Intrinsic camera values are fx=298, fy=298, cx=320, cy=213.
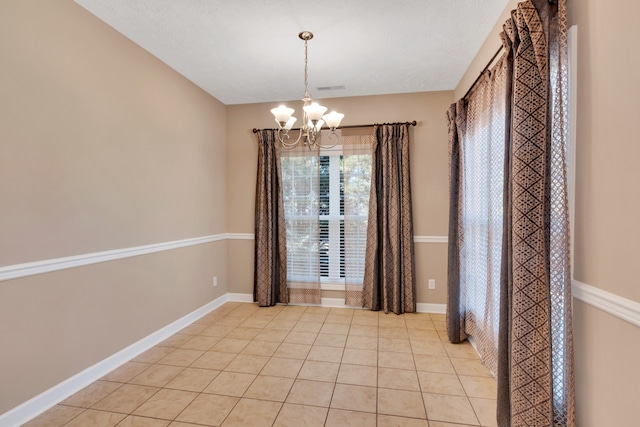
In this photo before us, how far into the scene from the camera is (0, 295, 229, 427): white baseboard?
1.75 meters

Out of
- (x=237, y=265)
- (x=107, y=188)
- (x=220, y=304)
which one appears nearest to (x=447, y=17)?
(x=107, y=188)

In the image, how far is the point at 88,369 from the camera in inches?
85.6

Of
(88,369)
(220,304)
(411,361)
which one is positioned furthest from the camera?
(220,304)

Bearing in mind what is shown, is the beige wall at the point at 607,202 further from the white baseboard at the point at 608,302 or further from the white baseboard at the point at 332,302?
the white baseboard at the point at 332,302

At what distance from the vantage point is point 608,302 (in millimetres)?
1124

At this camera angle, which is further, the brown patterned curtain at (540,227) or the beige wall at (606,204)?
the brown patterned curtain at (540,227)

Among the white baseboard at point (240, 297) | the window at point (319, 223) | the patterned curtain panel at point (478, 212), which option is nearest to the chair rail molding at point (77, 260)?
the white baseboard at point (240, 297)

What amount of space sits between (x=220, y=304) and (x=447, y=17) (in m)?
3.93

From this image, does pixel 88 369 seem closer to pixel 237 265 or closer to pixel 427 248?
pixel 237 265

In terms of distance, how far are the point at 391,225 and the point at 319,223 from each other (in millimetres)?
916

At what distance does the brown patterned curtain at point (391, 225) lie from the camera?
3594 millimetres

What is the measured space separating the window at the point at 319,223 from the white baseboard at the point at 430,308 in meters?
0.78

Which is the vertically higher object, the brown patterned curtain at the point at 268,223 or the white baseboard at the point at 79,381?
the brown patterned curtain at the point at 268,223

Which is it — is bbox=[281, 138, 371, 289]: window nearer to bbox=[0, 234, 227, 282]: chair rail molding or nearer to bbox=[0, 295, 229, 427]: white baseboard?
bbox=[0, 234, 227, 282]: chair rail molding
